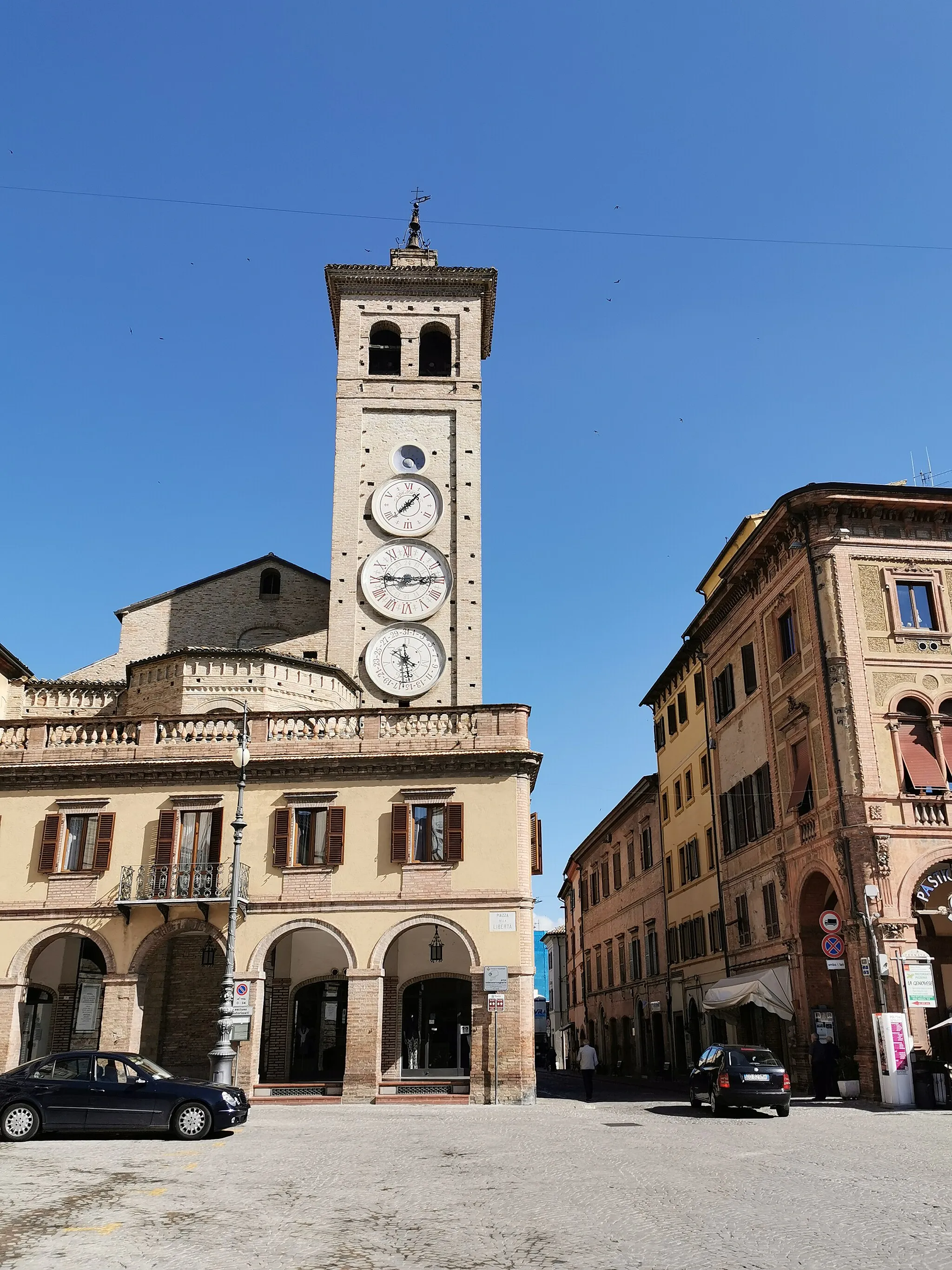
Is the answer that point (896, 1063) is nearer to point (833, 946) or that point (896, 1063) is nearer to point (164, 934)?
point (833, 946)

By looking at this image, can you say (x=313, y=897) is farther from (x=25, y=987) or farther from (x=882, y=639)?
(x=882, y=639)

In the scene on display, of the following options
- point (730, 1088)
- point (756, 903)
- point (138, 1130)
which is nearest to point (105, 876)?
point (138, 1130)

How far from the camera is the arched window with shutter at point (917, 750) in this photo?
25625 mm

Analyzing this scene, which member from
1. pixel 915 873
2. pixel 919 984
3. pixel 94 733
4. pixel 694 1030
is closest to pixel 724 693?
pixel 915 873

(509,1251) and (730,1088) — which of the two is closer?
(509,1251)

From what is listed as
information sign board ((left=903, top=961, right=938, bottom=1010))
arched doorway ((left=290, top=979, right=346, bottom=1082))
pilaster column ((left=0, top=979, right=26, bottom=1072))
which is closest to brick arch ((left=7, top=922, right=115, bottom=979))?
pilaster column ((left=0, top=979, right=26, bottom=1072))

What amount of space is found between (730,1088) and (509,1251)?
44.4ft

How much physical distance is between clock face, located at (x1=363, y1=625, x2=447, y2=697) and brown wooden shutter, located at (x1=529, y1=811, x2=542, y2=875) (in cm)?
1016

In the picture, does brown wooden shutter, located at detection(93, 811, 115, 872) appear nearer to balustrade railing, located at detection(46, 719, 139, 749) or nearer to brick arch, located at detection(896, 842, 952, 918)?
balustrade railing, located at detection(46, 719, 139, 749)

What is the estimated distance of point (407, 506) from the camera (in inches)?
1613

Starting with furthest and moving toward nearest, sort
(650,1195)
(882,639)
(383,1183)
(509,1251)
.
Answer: (882,639), (383,1183), (650,1195), (509,1251)

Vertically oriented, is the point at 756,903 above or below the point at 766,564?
below

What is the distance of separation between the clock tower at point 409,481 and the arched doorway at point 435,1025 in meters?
11.2

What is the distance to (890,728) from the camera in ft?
85.8
